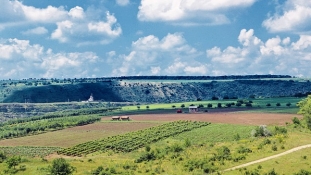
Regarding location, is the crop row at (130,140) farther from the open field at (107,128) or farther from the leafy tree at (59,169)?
the leafy tree at (59,169)

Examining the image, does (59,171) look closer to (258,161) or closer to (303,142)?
(258,161)

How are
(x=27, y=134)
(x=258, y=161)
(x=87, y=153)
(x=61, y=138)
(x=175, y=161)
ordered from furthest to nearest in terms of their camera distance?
(x=27, y=134) < (x=61, y=138) < (x=87, y=153) < (x=175, y=161) < (x=258, y=161)

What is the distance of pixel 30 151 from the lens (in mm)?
120062

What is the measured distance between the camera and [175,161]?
2822 inches

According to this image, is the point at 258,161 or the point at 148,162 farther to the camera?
the point at 148,162

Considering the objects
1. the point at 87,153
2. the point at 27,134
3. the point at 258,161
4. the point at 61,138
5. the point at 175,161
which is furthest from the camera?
the point at 27,134

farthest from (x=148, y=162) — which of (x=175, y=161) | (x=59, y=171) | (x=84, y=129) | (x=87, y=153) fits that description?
(x=84, y=129)

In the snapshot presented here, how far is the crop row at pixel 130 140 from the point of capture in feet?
381

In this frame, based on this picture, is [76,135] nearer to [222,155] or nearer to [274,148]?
[222,155]

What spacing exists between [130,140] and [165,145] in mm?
Answer: 18761

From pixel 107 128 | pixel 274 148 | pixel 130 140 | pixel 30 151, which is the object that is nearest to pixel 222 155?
pixel 274 148

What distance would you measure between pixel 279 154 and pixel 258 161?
519 centimetres

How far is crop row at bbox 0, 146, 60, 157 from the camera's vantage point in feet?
376

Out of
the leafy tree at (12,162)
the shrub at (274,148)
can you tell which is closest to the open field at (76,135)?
the leafy tree at (12,162)
